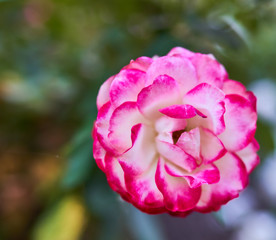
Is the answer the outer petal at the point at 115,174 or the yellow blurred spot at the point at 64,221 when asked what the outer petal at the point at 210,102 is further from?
the yellow blurred spot at the point at 64,221

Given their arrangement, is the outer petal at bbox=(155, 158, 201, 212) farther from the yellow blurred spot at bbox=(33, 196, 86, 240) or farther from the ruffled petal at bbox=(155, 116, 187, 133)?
the yellow blurred spot at bbox=(33, 196, 86, 240)

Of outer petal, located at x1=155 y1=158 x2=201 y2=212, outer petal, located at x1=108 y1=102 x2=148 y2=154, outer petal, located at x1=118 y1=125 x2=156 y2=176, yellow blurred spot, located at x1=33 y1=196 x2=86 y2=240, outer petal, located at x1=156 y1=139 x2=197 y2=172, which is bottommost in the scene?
yellow blurred spot, located at x1=33 y1=196 x2=86 y2=240

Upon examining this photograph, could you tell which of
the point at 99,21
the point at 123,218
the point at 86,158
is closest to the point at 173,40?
the point at 86,158

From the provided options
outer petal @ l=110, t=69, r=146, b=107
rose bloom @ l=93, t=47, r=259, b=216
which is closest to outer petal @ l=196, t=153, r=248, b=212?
rose bloom @ l=93, t=47, r=259, b=216

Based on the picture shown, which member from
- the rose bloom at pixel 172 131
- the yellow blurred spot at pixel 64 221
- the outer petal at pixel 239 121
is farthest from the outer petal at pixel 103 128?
the yellow blurred spot at pixel 64 221

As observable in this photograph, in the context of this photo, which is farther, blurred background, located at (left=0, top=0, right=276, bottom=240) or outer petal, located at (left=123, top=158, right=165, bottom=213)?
blurred background, located at (left=0, top=0, right=276, bottom=240)

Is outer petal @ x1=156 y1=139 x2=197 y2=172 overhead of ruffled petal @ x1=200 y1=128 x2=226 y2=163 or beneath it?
overhead

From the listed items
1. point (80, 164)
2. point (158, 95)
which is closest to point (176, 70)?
point (158, 95)
